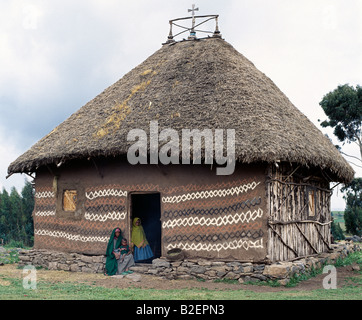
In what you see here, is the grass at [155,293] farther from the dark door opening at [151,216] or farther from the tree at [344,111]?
the tree at [344,111]

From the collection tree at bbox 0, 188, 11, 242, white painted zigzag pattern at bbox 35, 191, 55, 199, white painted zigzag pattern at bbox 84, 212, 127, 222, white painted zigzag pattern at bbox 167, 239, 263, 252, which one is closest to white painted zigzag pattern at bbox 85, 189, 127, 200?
white painted zigzag pattern at bbox 84, 212, 127, 222

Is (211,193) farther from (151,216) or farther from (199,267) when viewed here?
(151,216)

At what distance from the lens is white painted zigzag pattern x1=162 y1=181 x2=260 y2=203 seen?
997 cm

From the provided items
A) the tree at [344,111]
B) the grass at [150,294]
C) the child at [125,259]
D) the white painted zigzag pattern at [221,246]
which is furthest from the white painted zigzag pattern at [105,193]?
the tree at [344,111]

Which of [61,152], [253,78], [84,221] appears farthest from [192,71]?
[84,221]

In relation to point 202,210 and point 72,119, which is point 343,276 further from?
point 72,119

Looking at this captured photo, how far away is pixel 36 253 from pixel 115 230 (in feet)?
10.5

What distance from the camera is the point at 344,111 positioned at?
22312mm

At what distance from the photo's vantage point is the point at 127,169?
1124 cm

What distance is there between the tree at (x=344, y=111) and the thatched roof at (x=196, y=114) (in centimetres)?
929

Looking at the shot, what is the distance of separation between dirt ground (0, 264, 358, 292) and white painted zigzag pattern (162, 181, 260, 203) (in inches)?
73.8

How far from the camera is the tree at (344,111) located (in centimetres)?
2184

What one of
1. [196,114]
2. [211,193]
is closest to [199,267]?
[211,193]
